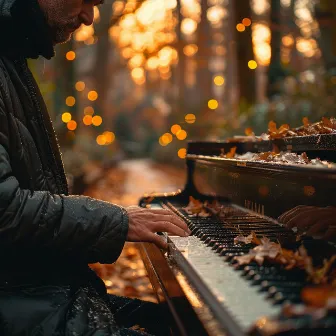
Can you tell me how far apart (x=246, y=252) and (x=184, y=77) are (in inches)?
1386

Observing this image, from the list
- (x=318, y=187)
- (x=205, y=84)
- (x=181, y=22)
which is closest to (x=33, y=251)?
(x=318, y=187)

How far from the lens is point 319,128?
274 cm

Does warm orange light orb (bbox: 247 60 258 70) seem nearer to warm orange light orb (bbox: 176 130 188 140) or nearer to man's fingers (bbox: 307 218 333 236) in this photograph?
warm orange light orb (bbox: 176 130 188 140)

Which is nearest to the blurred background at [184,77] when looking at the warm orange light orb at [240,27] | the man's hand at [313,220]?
the warm orange light orb at [240,27]

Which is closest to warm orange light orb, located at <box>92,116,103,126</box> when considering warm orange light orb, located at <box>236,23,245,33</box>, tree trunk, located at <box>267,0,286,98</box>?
tree trunk, located at <box>267,0,286,98</box>

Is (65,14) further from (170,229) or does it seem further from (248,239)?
(248,239)

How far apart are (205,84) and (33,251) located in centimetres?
3596

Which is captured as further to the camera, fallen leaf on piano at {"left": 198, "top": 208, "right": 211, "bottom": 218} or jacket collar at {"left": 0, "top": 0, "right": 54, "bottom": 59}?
fallen leaf on piano at {"left": 198, "top": 208, "right": 211, "bottom": 218}

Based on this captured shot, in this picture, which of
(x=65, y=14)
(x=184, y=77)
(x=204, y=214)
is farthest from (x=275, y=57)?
(x=184, y=77)

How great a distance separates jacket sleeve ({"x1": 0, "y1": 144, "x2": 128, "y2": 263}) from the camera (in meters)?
1.70

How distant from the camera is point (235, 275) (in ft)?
4.96

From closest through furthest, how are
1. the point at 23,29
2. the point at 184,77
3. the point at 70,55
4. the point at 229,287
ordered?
the point at 229,287 < the point at 23,29 < the point at 70,55 < the point at 184,77

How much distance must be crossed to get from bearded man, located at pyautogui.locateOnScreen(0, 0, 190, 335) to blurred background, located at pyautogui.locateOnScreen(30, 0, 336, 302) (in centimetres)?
351

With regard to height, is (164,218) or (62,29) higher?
(62,29)
